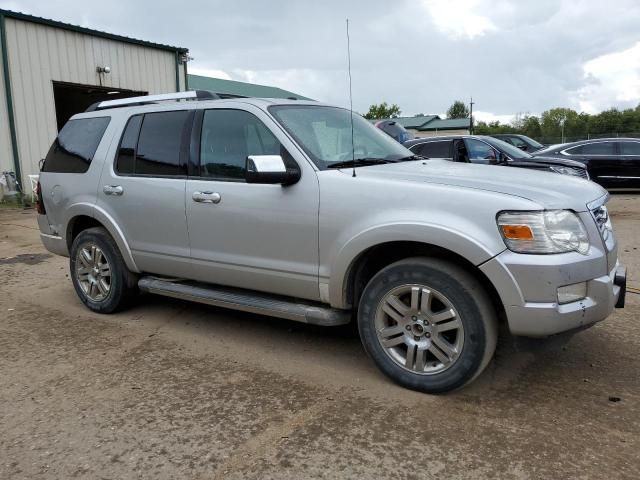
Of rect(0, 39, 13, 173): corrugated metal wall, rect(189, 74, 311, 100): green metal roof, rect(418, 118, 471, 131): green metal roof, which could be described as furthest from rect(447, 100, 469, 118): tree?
rect(0, 39, 13, 173): corrugated metal wall

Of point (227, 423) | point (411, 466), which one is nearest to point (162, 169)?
point (227, 423)

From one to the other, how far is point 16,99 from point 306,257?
489 inches

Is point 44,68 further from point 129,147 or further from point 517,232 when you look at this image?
point 517,232

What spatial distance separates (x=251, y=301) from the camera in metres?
4.02

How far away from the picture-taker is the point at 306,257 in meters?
3.71

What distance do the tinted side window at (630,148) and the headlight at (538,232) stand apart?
38.4 feet

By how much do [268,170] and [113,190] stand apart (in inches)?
72.8

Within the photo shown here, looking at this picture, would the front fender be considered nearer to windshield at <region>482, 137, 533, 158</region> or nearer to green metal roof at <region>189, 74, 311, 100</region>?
windshield at <region>482, 137, 533, 158</region>

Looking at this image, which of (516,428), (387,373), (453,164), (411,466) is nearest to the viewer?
(411,466)

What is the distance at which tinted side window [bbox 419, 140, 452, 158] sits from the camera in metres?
10.5

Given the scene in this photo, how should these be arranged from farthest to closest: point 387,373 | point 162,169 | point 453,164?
point 162,169 < point 453,164 < point 387,373

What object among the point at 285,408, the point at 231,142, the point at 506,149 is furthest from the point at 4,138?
the point at 285,408

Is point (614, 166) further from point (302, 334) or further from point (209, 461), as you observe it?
point (209, 461)

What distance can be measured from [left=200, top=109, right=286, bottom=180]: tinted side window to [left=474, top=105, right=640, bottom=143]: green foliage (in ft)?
115
